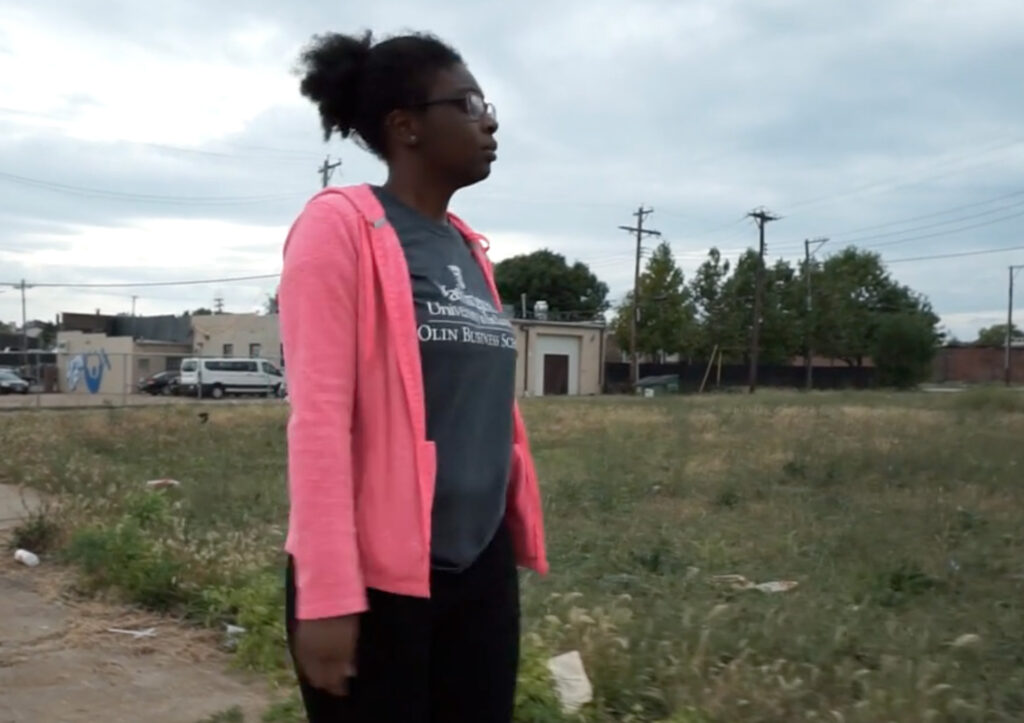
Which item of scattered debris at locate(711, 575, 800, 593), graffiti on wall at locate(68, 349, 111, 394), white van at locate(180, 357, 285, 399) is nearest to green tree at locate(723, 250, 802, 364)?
white van at locate(180, 357, 285, 399)

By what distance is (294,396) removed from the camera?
6.11 ft

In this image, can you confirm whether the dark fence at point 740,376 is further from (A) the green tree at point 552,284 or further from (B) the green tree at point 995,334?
(B) the green tree at point 995,334

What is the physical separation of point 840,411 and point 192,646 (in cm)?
2326

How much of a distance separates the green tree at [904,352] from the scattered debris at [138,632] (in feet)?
206

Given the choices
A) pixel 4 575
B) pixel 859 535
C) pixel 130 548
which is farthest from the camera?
pixel 859 535

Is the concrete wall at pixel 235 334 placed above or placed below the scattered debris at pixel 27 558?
above

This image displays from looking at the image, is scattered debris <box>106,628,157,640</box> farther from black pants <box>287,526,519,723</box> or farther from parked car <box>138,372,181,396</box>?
parked car <box>138,372,181,396</box>

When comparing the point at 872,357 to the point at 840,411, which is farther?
the point at 872,357

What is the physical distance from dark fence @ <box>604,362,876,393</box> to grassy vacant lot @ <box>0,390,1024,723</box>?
44.4 meters

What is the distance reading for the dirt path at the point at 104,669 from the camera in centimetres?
417

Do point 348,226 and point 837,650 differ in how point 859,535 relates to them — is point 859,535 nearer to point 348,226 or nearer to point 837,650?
point 837,650

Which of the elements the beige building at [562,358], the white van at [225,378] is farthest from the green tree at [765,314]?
the white van at [225,378]

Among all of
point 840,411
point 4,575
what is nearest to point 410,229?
point 4,575

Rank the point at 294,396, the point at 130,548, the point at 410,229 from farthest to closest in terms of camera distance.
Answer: the point at 130,548 → the point at 410,229 → the point at 294,396
